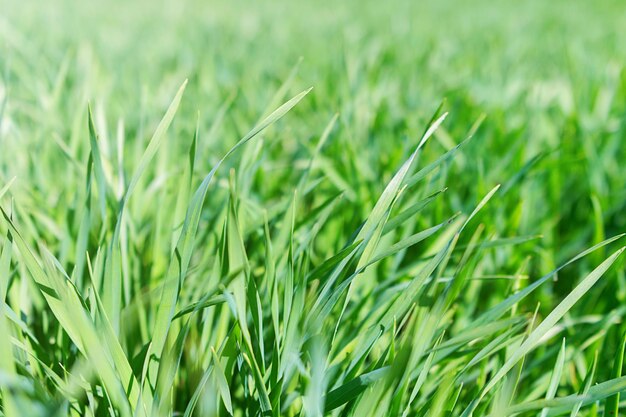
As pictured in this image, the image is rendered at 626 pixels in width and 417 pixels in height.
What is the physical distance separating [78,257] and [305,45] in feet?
5.85

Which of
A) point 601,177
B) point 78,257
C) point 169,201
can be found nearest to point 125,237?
point 78,257

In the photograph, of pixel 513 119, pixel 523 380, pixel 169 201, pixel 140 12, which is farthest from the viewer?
pixel 140 12

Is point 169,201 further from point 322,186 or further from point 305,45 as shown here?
point 305,45

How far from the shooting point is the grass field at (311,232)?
485mm

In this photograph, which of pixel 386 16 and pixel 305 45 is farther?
pixel 386 16

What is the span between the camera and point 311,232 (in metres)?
0.61

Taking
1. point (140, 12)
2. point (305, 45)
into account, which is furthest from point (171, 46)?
point (140, 12)

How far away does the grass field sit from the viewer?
0.49 metres

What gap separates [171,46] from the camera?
215cm

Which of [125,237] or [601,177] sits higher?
[125,237]

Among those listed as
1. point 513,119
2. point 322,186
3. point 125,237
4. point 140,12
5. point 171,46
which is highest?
point 140,12

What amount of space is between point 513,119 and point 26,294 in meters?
1.05

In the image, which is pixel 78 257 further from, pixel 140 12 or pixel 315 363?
pixel 140 12

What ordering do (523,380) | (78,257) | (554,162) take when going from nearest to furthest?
(78,257)
(523,380)
(554,162)
